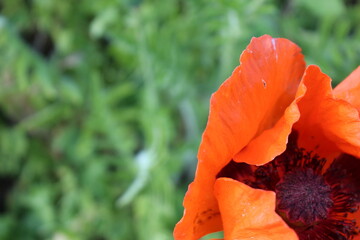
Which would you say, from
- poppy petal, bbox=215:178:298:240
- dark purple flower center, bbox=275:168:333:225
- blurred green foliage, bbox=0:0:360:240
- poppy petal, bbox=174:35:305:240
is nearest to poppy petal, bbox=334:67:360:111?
poppy petal, bbox=174:35:305:240

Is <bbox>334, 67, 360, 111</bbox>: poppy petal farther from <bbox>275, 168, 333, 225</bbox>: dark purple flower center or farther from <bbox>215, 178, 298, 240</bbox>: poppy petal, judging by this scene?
<bbox>215, 178, 298, 240</bbox>: poppy petal

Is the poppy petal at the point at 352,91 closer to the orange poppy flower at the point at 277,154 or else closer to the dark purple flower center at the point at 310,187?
the orange poppy flower at the point at 277,154

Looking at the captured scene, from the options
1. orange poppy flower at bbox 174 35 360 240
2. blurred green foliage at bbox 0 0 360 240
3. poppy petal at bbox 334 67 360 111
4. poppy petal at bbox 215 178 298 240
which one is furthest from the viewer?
blurred green foliage at bbox 0 0 360 240

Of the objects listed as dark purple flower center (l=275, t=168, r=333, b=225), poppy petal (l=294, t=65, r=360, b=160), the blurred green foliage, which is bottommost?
dark purple flower center (l=275, t=168, r=333, b=225)

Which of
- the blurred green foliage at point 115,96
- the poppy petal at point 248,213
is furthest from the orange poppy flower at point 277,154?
the blurred green foliage at point 115,96

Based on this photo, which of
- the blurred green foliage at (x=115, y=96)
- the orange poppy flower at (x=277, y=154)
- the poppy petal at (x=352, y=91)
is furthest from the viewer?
the blurred green foliage at (x=115, y=96)
